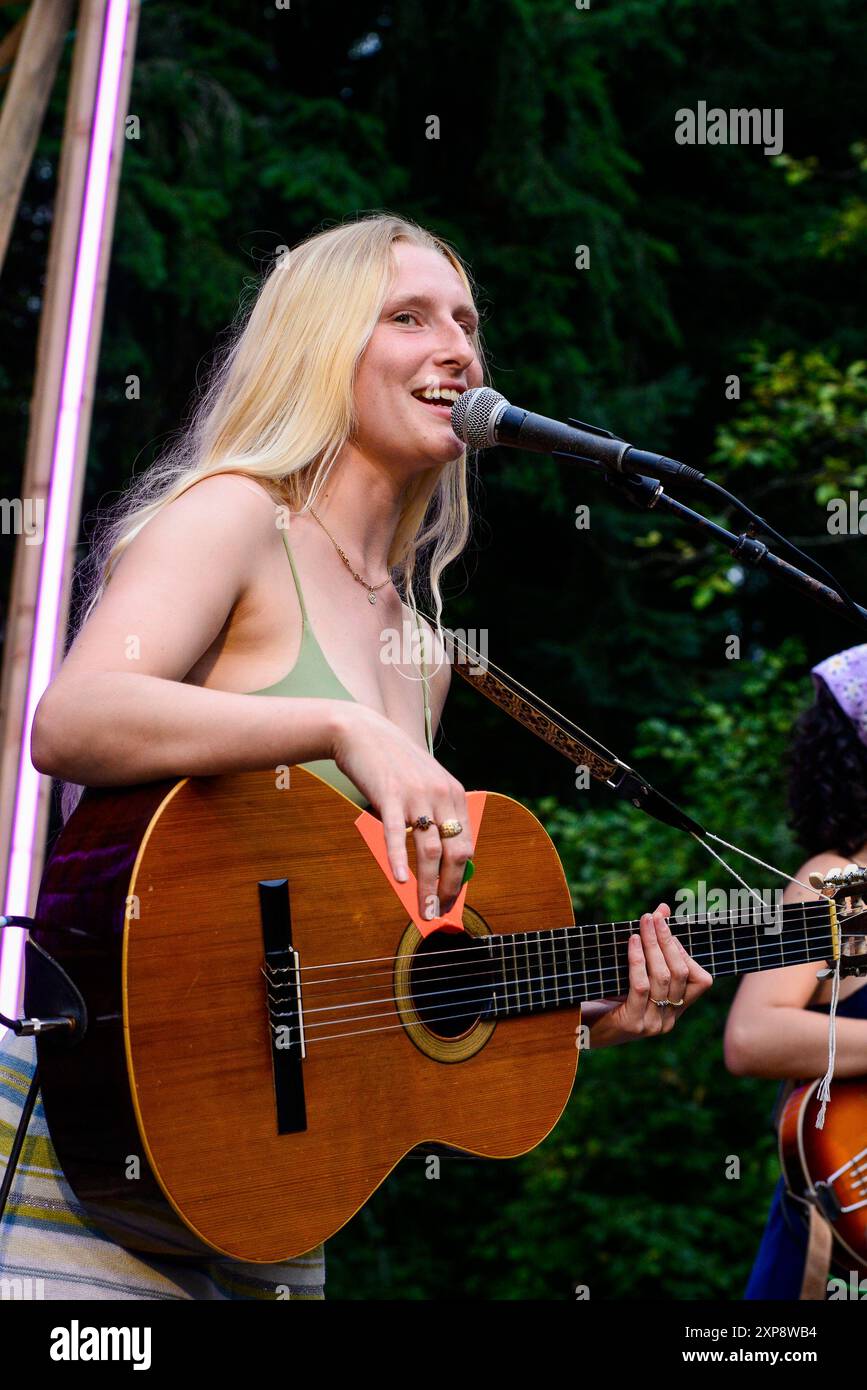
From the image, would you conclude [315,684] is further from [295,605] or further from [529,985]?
[529,985]

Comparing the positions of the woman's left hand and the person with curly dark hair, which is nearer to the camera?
the woman's left hand

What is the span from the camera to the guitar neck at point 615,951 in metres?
2.22

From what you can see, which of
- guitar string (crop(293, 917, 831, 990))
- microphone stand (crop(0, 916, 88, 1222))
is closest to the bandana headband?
guitar string (crop(293, 917, 831, 990))

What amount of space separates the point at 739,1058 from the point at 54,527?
2.01 metres

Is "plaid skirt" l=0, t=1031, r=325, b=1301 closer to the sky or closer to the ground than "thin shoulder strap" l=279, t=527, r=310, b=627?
closer to the ground

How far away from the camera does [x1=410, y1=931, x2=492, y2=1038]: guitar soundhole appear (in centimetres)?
208

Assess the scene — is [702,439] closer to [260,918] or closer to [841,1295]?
[841,1295]

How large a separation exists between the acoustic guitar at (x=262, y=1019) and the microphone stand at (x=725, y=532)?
1.83ft

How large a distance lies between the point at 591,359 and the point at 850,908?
627 centimetres

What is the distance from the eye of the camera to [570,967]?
230cm

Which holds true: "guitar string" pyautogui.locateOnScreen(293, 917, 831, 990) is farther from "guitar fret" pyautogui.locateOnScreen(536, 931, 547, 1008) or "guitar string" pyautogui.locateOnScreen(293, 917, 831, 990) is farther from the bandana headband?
the bandana headband

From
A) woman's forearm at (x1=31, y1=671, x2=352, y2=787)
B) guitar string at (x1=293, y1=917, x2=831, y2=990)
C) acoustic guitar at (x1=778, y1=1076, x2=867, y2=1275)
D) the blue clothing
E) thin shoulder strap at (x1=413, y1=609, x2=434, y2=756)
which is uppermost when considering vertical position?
thin shoulder strap at (x1=413, y1=609, x2=434, y2=756)

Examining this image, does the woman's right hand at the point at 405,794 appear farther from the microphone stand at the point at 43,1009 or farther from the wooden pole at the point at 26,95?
the wooden pole at the point at 26,95

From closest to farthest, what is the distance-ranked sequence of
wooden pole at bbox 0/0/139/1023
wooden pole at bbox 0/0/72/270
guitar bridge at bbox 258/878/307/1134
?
guitar bridge at bbox 258/878/307/1134, wooden pole at bbox 0/0/139/1023, wooden pole at bbox 0/0/72/270
